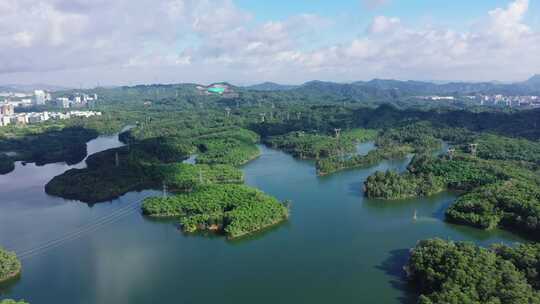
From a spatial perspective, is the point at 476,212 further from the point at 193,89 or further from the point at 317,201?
the point at 193,89

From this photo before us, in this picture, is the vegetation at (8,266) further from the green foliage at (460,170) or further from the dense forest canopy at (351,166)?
the green foliage at (460,170)

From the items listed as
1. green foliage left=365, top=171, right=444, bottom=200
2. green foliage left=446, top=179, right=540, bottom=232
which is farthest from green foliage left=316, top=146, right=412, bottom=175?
green foliage left=446, top=179, right=540, bottom=232

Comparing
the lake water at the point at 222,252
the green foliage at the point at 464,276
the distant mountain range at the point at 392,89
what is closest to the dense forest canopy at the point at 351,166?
the green foliage at the point at 464,276

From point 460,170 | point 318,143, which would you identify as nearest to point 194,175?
point 318,143

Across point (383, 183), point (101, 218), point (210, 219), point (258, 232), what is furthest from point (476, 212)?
point (101, 218)

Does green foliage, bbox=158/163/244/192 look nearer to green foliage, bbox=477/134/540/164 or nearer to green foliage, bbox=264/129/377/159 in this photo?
green foliage, bbox=264/129/377/159

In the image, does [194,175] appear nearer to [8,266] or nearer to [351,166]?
[8,266]
